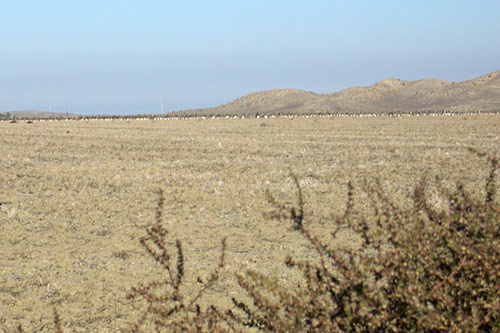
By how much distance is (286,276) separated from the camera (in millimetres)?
5266

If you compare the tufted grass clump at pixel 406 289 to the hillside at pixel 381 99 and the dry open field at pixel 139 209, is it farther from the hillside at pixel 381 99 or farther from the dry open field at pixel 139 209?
the hillside at pixel 381 99

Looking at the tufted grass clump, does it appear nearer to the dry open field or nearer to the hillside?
the dry open field

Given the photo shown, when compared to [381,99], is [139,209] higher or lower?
lower

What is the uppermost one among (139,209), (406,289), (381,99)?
(381,99)

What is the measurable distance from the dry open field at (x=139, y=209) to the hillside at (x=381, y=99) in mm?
79998

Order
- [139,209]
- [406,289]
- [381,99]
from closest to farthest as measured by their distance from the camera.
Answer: [406,289]
[139,209]
[381,99]

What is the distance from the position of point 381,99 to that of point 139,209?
11766cm

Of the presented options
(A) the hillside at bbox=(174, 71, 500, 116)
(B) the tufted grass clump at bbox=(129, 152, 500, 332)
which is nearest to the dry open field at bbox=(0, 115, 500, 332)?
(B) the tufted grass clump at bbox=(129, 152, 500, 332)

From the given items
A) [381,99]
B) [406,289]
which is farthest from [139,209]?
[381,99]

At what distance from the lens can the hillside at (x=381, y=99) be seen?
100144 millimetres

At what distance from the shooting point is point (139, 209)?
839 cm

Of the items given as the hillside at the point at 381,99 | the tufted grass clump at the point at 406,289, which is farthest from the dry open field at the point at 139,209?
the hillside at the point at 381,99

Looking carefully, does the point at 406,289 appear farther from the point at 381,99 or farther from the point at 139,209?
the point at 381,99

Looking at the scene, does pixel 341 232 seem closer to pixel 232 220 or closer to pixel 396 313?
pixel 232 220
